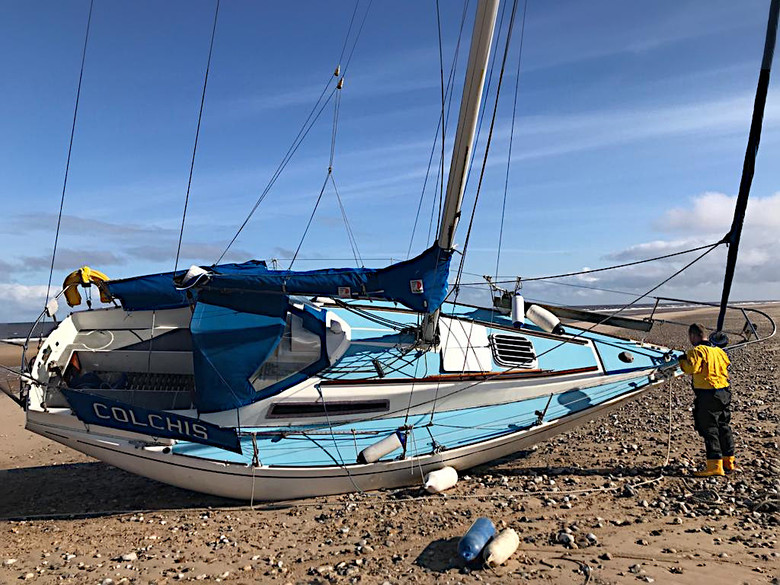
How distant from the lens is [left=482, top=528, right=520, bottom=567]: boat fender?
6215 mm

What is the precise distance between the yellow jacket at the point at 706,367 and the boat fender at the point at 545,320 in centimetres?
369

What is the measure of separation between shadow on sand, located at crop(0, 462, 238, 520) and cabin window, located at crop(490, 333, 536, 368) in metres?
5.47

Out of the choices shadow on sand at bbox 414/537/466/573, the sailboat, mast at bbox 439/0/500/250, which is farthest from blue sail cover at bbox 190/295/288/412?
shadow on sand at bbox 414/537/466/573

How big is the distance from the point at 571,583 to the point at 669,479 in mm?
3905

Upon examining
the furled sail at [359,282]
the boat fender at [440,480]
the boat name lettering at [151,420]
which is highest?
the furled sail at [359,282]

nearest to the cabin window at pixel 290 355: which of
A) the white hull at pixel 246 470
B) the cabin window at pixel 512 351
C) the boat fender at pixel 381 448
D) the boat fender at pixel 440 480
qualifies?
the white hull at pixel 246 470

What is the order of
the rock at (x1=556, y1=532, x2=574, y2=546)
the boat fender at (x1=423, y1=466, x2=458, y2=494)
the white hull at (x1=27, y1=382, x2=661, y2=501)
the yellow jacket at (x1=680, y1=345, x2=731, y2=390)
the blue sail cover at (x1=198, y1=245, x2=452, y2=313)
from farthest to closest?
the blue sail cover at (x1=198, y1=245, x2=452, y2=313) < the yellow jacket at (x1=680, y1=345, x2=731, y2=390) < the boat fender at (x1=423, y1=466, x2=458, y2=494) < the white hull at (x1=27, y1=382, x2=661, y2=501) < the rock at (x1=556, y1=532, x2=574, y2=546)

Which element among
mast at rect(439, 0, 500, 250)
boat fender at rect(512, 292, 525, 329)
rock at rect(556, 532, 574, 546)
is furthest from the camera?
boat fender at rect(512, 292, 525, 329)

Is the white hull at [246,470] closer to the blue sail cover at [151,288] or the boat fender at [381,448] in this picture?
the boat fender at [381,448]

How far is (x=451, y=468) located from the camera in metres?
8.95

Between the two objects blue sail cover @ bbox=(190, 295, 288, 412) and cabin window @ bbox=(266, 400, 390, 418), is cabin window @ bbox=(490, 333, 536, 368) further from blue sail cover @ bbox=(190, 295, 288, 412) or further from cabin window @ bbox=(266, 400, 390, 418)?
blue sail cover @ bbox=(190, 295, 288, 412)

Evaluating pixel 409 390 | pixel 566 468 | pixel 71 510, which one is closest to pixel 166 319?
pixel 71 510

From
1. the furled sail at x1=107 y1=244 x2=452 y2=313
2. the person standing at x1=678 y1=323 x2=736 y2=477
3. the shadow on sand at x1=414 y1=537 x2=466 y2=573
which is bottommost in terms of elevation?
the shadow on sand at x1=414 y1=537 x2=466 y2=573

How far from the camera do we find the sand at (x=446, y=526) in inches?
248
